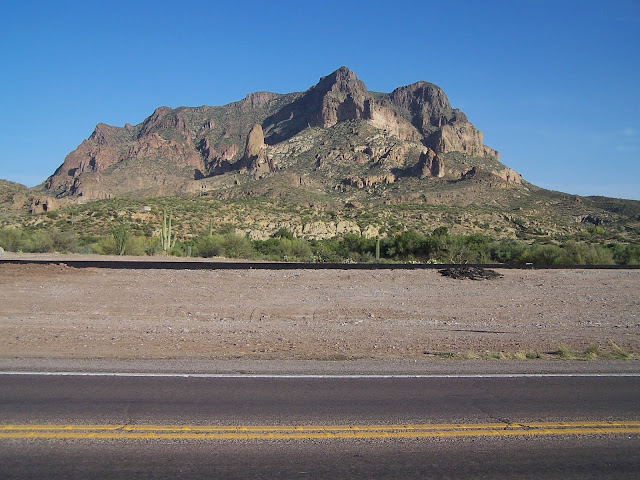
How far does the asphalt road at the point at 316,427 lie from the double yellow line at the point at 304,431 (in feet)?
0.07

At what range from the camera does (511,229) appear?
220 feet

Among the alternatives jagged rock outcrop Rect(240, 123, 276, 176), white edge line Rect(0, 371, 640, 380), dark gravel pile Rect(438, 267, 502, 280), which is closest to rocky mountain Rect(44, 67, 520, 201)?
jagged rock outcrop Rect(240, 123, 276, 176)

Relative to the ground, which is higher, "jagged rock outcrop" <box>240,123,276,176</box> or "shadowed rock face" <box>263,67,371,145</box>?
"shadowed rock face" <box>263,67,371,145</box>

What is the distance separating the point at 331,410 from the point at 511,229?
65.2 metres

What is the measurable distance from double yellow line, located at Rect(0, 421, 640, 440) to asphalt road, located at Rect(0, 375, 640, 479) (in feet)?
0.07

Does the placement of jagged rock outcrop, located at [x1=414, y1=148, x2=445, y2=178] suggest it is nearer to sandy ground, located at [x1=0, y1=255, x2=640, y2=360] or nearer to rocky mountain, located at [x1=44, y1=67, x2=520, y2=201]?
rocky mountain, located at [x1=44, y1=67, x2=520, y2=201]

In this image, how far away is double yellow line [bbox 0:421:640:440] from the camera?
5.42 metres

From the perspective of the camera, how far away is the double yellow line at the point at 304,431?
542 centimetres

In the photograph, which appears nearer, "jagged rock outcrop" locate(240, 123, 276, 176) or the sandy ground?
the sandy ground

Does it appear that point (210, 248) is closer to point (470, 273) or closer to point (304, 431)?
point (470, 273)

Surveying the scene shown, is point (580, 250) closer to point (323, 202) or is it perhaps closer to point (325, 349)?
point (325, 349)

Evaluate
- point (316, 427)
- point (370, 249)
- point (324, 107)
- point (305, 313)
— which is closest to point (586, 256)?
point (370, 249)

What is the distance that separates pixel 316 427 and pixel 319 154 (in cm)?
10986

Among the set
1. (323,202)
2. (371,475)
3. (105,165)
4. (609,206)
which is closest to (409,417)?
(371,475)
